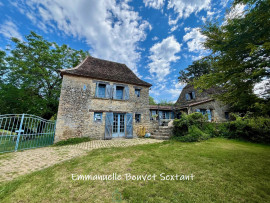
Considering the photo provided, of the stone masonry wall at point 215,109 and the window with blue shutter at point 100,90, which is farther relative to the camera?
the stone masonry wall at point 215,109

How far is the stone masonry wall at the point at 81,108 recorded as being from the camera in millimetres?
7320

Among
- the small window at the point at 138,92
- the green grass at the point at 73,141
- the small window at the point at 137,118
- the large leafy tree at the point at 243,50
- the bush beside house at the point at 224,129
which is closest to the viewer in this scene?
the large leafy tree at the point at 243,50

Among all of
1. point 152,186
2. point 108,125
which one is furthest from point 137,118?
point 152,186

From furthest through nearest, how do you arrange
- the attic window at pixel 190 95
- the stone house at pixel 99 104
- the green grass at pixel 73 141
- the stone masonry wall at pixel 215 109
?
1. the attic window at pixel 190 95
2. the stone masonry wall at pixel 215 109
3. the stone house at pixel 99 104
4. the green grass at pixel 73 141

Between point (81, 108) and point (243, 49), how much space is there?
8.98m

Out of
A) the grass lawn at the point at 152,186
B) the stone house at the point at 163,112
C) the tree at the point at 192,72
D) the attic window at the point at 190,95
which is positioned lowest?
the grass lawn at the point at 152,186

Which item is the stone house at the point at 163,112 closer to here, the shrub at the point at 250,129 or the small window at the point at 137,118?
the small window at the point at 137,118

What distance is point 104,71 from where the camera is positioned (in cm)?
986

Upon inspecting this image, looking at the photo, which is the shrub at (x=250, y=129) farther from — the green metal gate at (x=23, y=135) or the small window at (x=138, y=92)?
the green metal gate at (x=23, y=135)

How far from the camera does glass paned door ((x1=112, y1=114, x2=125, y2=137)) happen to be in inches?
342

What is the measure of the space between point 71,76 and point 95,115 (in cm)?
355

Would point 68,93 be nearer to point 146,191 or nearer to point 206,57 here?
point 146,191

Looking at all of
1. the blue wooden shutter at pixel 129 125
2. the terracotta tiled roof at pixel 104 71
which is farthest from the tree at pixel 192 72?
the blue wooden shutter at pixel 129 125

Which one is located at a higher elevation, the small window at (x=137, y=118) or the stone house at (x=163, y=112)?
the stone house at (x=163, y=112)
